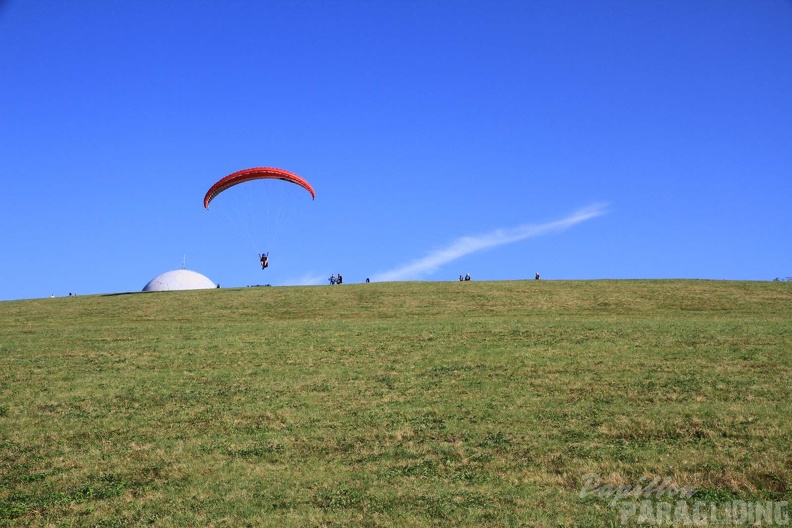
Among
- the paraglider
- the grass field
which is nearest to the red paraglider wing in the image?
the paraglider

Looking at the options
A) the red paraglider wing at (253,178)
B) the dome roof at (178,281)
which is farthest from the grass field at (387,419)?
the dome roof at (178,281)

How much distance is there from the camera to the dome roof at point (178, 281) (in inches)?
3150

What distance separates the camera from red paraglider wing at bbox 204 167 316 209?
4766 cm

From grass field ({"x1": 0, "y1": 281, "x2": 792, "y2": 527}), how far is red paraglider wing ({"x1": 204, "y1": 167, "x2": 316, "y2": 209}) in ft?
46.5

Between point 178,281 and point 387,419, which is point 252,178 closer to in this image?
point 387,419

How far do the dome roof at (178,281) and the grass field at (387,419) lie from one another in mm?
42740

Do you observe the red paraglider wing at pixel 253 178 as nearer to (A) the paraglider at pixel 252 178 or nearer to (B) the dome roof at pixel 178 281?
(A) the paraglider at pixel 252 178

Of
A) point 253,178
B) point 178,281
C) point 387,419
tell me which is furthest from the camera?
point 178,281

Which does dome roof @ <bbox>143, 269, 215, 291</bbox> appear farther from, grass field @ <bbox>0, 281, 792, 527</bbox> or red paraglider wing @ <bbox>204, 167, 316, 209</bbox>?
grass field @ <bbox>0, 281, 792, 527</bbox>

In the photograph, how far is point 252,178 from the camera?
48219 millimetres

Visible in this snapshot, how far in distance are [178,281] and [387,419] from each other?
6747 centimetres

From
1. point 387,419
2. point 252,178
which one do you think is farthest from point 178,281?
point 387,419

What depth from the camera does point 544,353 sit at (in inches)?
1069

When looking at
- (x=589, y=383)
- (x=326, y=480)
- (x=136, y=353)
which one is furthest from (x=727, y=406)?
(x=136, y=353)
